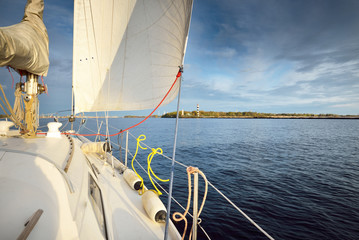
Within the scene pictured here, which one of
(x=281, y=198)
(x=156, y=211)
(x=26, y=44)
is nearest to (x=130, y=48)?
(x=26, y=44)

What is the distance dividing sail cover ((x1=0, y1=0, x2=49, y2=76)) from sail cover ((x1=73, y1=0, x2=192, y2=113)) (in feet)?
4.16

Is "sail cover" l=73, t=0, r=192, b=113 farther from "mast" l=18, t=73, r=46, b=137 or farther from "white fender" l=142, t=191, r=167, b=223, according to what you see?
"white fender" l=142, t=191, r=167, b=223

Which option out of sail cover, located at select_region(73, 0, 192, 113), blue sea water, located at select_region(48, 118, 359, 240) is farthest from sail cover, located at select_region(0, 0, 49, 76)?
blue sea water, located at select_region(48, 118, 359, 240)

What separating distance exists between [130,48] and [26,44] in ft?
9.18

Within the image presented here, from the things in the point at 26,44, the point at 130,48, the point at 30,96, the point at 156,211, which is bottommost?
the point at 156,211

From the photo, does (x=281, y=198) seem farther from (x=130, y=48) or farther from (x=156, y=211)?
(x=130, y=48)

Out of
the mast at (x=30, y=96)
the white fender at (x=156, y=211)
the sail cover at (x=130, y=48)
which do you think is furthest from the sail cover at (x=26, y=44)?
the white fender at (x=156, y=211)

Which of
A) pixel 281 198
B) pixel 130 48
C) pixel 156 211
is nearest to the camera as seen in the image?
pixel 156 211

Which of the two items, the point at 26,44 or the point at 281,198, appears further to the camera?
the point at 281,198

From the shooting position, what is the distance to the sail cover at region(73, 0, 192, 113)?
4.12 metres

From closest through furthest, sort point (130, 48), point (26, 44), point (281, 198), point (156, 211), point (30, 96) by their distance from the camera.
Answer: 1. point (26, 44)
2. point (156, 211)
3. point (30, 96)
4. point (130, 48)
5. point (281, 198)

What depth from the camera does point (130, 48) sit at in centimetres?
477

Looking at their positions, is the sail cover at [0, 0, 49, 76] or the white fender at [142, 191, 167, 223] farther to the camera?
the white fender at [142, 191, 167, 223]

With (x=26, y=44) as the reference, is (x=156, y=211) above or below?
below
